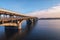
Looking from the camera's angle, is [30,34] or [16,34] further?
[16,34]

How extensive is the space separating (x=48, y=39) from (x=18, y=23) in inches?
906

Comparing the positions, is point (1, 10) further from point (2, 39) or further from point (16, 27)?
point (16, 27)

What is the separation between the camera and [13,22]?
49.3 meters

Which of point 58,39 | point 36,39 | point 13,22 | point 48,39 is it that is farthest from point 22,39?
point 13,22

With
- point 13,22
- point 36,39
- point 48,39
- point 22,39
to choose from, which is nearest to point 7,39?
point 22,39

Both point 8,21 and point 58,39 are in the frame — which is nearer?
point 58,39

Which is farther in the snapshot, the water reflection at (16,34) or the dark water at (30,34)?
the water reflection at (16,34)

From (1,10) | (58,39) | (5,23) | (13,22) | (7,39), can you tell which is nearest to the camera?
(58,39)

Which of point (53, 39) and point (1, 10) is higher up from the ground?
point (1, 10)

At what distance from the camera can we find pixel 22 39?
99.0ft

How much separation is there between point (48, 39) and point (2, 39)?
11231mm

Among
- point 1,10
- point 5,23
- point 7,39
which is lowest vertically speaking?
point 7,39

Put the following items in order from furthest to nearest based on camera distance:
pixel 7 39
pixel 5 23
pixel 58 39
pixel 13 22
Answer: pixel 13 22 → pixel 5 23 → pixel 7 39 → pixel 58 39

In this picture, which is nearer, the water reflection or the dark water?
the dark water
